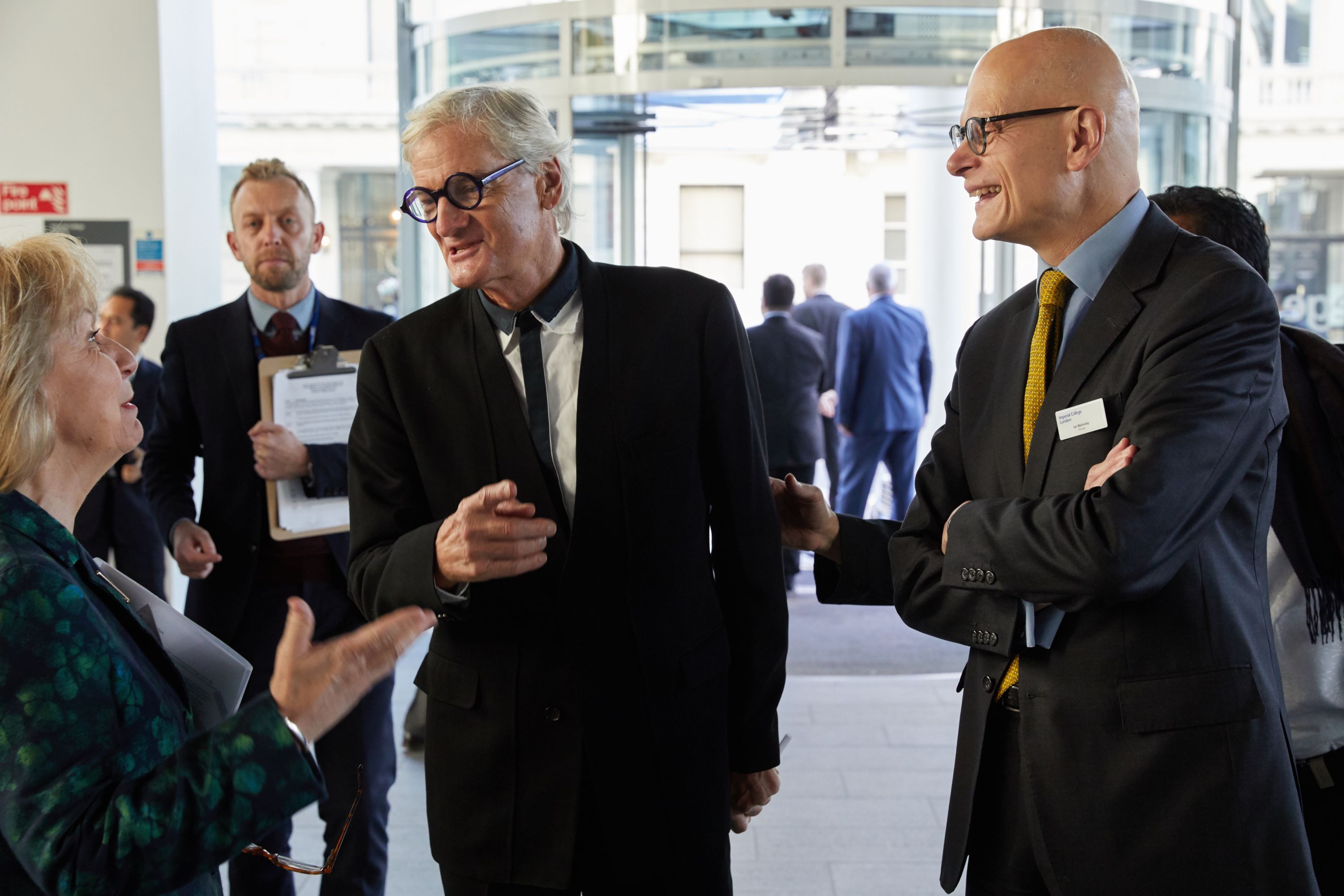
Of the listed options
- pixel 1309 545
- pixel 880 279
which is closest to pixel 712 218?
pixel 880 279

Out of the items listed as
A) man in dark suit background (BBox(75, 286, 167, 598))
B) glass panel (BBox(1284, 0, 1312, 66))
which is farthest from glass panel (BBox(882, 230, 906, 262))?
man in dark suit background (BBox(75, 286, 167, 598))

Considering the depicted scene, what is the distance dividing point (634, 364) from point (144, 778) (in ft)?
3.11

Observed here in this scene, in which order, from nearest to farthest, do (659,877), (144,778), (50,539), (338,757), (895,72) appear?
(144,778) < (50,539) < (659,877) < (338,757) < (895,72)

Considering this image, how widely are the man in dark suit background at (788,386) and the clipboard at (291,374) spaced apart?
4.40 m

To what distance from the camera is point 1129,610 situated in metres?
1.56

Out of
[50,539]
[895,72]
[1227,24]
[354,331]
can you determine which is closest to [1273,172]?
[1227,24]

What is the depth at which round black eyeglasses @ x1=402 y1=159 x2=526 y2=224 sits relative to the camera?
180 centimetres

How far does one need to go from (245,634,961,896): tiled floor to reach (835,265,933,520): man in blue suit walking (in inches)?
104

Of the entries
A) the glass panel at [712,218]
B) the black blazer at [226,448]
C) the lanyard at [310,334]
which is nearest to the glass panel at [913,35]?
the lanyard at [310,334]

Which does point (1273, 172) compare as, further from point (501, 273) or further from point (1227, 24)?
point (501, 273)

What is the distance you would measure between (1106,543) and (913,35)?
178 inches

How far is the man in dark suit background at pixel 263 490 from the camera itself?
2779mm

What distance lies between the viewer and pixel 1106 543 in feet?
4.81

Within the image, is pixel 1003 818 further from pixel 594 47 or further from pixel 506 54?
pixel 506 54
